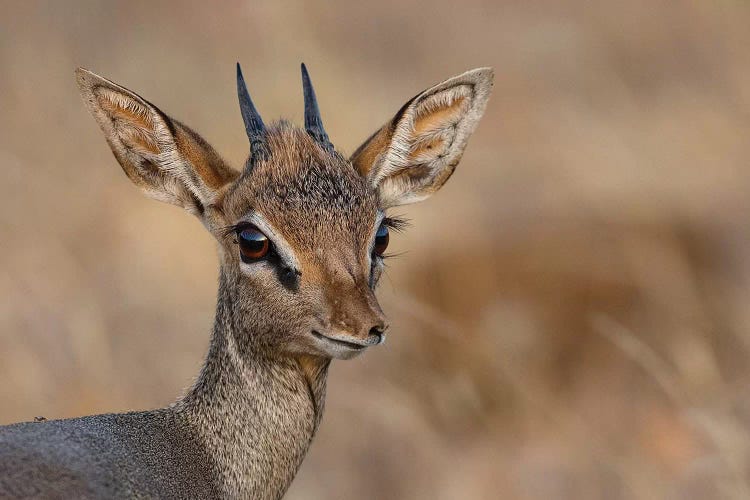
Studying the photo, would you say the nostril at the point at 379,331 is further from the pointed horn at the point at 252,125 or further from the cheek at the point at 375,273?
the pointed horn at the point at 252,125

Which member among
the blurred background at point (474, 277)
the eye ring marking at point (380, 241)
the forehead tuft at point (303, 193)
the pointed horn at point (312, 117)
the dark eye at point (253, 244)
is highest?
the pointed horn at point (312, 117)

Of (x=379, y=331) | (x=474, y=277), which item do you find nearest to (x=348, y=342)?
(x=379, y=331)

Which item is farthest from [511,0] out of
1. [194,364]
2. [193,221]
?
[194,364]

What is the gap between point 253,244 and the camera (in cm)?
444

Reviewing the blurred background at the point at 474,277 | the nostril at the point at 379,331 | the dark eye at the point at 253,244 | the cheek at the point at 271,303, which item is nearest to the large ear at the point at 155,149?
the dark eye at the point at 253,244

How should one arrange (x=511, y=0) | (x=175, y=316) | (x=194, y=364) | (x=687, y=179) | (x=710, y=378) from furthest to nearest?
(x=511, y=0) < (x=687, y=179) < (x=175, y=316) < (x=194, y=364) < (x=710, y=378)

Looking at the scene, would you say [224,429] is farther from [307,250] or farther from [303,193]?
[303,193]

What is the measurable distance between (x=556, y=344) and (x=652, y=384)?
832 mm

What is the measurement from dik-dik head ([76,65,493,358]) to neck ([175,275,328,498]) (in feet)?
0.31

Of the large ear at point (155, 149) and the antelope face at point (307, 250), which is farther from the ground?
the large ear at point (155, 149)

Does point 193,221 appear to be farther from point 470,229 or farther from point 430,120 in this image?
point 430,120

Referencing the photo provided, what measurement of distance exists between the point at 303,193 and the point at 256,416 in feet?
2.51

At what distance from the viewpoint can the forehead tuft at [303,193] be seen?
4449mm

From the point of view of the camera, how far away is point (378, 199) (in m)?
4.92
